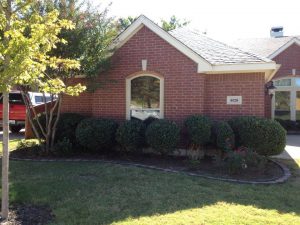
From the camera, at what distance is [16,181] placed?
7449 mm

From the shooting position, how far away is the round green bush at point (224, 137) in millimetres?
9375

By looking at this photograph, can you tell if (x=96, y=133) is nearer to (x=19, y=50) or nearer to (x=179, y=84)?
(x=179, y=84)

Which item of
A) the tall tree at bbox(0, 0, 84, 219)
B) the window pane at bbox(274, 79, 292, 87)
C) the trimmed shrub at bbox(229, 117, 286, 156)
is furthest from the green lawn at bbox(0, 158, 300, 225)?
the window pane at bbox(274, 79, 292, 87)

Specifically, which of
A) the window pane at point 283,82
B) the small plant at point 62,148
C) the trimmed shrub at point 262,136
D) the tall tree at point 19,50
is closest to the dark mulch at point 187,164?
the small plant at point 62,148

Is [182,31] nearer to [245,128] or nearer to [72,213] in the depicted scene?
[245,128]

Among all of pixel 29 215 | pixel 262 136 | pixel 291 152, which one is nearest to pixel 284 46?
pixel 291 152

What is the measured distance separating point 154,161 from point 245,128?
259 cm

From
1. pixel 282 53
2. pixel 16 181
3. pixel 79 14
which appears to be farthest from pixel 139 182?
pixel 282 53

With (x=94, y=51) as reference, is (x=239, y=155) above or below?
below

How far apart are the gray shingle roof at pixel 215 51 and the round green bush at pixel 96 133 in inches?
135

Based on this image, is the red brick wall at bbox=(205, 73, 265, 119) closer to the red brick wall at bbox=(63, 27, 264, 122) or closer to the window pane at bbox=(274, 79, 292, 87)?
the red brick wall at bbox=(63, 27, 264, 122)

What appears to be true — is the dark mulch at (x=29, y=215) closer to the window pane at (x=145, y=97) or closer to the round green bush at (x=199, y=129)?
the round green bush at (x=199, y=129)

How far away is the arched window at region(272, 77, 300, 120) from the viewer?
21.3 metres

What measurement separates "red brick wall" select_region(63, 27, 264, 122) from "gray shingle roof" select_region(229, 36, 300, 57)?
11087 mm
